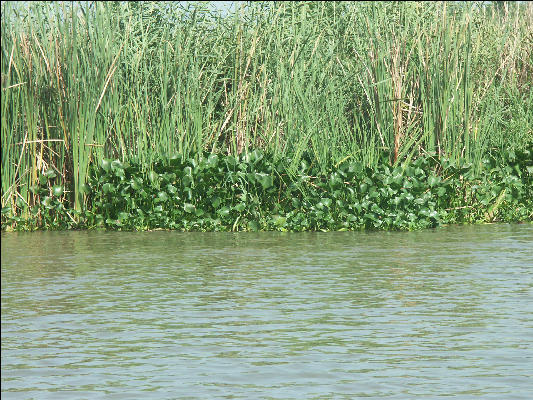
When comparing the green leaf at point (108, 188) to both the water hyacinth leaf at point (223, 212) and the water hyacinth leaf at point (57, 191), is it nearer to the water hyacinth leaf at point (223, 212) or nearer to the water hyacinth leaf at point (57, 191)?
the water hyacinth leaf at point (57, 191)

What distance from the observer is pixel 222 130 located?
12.9m

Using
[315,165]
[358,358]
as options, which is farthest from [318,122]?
[358,358]

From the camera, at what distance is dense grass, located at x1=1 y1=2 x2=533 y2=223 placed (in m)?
11.8

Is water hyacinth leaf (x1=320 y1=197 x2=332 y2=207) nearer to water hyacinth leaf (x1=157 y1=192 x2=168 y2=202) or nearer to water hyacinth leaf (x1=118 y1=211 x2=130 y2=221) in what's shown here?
water hyacinth leaf (x1=157 y1=192 x2=168 y2=202)

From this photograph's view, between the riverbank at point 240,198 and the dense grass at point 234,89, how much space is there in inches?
6.4

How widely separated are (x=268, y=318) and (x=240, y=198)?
5.33m

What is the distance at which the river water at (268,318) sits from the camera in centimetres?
521

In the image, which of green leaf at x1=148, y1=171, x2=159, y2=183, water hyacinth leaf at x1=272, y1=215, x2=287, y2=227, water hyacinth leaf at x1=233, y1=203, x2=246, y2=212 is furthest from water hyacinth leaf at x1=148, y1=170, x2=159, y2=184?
water hyacinth leaf at x1=272, y1=215, x2=287, y2=227

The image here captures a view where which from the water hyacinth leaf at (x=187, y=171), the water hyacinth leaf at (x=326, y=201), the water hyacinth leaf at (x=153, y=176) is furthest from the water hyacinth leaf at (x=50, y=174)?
the water hyacinth leaf at (x=326, y=201)

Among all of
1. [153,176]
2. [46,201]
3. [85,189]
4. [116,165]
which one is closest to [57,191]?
[46,201]

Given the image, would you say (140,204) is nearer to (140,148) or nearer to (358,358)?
(140,148)

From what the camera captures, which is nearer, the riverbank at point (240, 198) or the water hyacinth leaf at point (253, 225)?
the water hyacinth leaf at point (253, 225)

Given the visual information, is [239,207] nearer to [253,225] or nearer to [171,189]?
[253,225]

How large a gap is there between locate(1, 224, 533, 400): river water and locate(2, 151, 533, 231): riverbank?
3.07 ft
